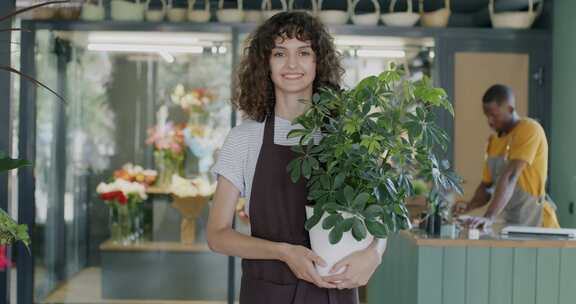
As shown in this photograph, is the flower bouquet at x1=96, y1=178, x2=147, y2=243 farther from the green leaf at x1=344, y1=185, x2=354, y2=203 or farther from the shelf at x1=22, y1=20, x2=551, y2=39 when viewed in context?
the green leaf at x1=344, y1=185, x2=354, y2=203

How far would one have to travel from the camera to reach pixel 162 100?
5.45 m

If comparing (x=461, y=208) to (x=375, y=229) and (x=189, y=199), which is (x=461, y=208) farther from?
(x=375, y=229)

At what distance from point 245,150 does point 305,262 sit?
0.35 m

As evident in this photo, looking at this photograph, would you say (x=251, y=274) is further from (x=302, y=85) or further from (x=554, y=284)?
(x=554, y=284)

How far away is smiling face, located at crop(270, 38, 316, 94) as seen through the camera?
1.96 m

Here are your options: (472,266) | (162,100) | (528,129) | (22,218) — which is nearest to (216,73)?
(162,100)

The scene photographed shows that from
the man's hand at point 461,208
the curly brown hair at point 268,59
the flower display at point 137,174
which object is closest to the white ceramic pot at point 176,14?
the flower display at point 137,174

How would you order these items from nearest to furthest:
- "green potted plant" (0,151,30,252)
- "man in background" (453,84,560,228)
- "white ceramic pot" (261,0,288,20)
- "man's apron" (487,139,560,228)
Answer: "green potted plant" (0,151,30,252) < "man in background" (453,84,560,228) < "man's apron" (487,139,560,228) < "white ceramic pot" (261,0,288,20)

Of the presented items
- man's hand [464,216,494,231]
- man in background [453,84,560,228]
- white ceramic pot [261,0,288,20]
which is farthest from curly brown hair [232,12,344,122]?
white ceramic pot [261,0,288,20]

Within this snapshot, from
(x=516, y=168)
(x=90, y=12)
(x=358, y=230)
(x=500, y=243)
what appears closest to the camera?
(x=358, y=230)

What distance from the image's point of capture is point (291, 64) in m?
1.96

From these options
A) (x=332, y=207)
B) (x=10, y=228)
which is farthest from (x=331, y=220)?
(x=10, y=228)

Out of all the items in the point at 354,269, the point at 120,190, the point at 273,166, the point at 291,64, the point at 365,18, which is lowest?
the point at 120,190

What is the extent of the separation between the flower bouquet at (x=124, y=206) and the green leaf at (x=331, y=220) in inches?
149
